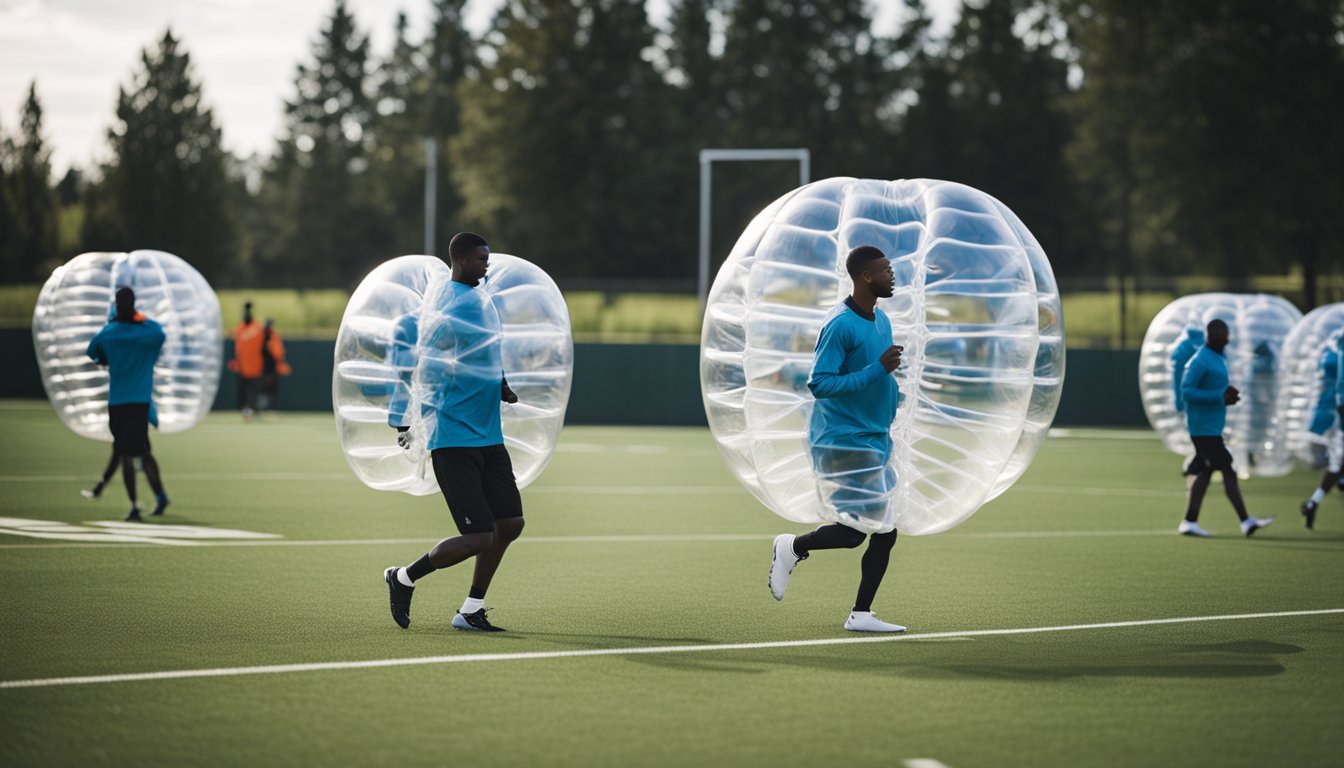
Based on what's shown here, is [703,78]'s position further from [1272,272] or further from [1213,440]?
[1213,440]

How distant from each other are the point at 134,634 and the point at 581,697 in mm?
2875

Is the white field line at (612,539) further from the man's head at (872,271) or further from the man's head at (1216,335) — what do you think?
the man's head at (872,271)

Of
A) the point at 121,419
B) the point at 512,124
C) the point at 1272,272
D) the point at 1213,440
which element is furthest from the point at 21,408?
the point at 1272,272

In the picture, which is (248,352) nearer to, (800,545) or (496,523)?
(496,523)

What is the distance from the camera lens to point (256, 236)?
102 metres

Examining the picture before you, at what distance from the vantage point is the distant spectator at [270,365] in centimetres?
3155

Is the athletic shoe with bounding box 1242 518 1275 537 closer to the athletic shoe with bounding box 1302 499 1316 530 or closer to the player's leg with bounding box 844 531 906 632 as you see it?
the athletic shoe with bounding box 1302 499 1316 530

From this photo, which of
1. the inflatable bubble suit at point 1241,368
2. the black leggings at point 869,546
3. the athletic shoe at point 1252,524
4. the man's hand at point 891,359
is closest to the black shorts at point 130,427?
the black leggings at point 869,546

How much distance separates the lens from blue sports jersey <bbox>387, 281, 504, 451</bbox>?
8.73m

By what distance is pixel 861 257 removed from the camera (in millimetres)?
8602

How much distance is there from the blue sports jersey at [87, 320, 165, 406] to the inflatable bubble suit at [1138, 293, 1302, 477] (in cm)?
1063

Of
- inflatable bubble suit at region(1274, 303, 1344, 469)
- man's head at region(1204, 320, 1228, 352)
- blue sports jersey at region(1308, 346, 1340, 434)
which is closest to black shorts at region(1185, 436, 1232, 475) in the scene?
man's head at region(1204, 320, 1228, 352)

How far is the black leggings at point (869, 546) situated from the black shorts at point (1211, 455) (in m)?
6.10

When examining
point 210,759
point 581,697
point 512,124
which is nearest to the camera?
point 210,759
